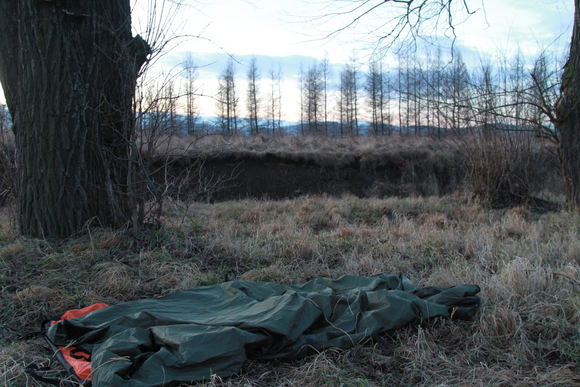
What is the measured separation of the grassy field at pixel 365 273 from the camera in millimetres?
2521

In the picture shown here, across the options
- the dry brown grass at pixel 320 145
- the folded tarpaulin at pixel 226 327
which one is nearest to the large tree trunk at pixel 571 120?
the folded tarpaulin at pixel 226 327

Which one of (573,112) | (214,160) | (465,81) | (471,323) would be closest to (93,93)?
(471,323)

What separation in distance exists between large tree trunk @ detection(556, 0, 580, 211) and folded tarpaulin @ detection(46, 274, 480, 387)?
556 cm

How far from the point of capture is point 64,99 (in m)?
5.13

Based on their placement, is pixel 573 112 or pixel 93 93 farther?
pixel 573 112

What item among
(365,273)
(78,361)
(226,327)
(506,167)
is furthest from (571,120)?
(78,361)

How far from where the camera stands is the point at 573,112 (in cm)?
745

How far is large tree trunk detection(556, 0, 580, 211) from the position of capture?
7.20 meters

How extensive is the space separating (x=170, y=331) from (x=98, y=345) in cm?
43

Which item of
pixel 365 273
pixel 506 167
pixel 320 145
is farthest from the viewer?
pixel 320 145

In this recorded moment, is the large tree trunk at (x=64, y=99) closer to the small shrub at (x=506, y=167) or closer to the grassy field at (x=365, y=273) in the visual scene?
the grassy field at (x=365, y=273)

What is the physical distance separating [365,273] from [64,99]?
3.74m

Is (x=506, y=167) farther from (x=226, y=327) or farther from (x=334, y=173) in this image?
(x=334, y=173)

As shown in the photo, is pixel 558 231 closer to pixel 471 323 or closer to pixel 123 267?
pixel 471 323
